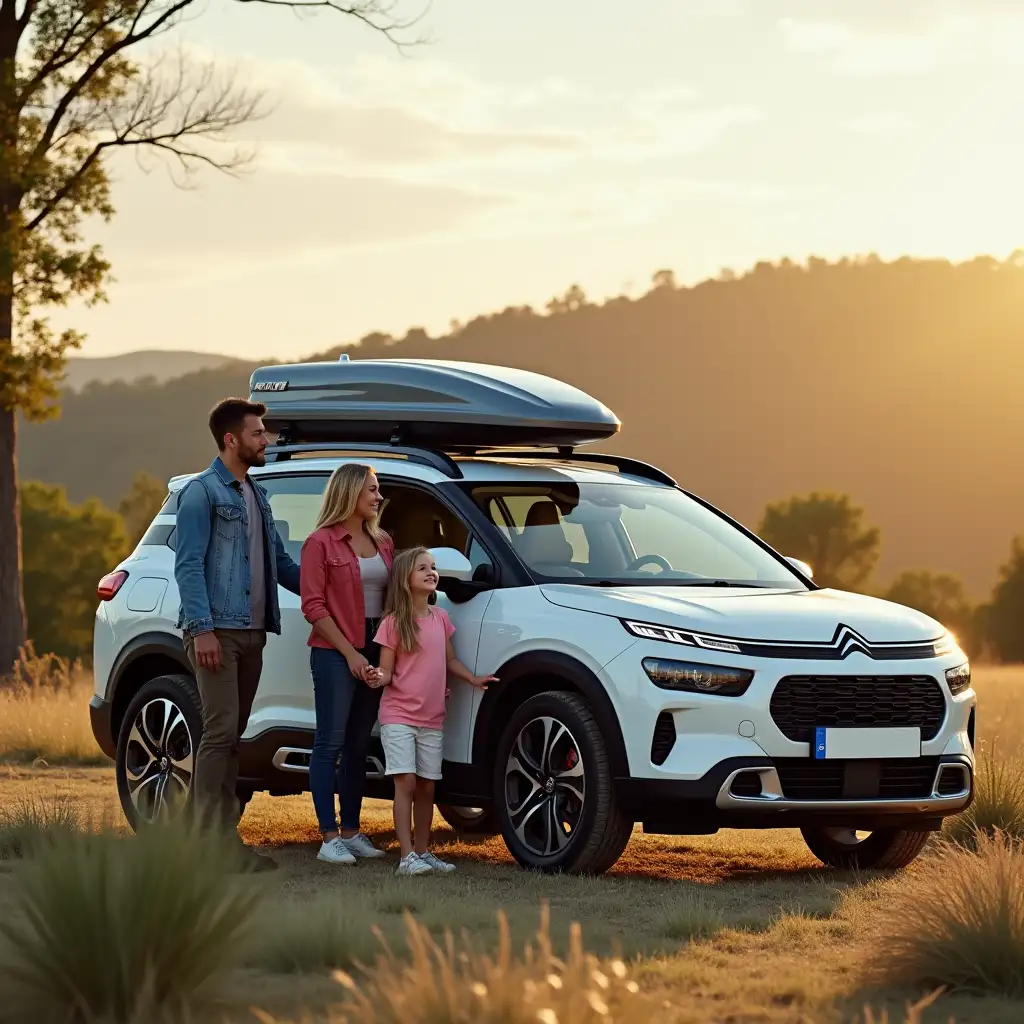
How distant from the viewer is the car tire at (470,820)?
10812 millimetres

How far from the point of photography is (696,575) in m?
9.45

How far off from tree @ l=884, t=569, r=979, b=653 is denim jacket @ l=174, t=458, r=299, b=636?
63.1 m

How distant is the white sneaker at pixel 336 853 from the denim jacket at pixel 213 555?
3.82ft

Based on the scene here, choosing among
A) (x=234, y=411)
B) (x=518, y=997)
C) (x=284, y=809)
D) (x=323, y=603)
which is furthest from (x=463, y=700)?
(x=518, y=997)

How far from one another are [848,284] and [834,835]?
492 feet

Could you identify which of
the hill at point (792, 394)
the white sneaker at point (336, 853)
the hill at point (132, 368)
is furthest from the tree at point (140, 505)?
the hill at point (132, 368)

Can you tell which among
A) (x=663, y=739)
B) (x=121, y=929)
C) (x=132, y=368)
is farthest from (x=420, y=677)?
(x=132, y=368)

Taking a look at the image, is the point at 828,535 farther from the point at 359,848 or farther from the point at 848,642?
the point at 848,642

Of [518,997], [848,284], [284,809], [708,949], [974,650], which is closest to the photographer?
[518,997]

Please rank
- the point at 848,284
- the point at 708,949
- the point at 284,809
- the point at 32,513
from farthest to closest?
the point at 848,284
the point at 32,513
the point at 284,809
the point at 708,949

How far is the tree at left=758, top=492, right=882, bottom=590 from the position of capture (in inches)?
3369

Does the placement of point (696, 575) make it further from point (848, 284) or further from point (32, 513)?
point (848, 284)

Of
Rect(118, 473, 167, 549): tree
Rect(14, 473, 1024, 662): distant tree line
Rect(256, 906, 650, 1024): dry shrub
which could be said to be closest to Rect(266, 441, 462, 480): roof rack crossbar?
Rect(256, 906, 650, 1024): dry shrub

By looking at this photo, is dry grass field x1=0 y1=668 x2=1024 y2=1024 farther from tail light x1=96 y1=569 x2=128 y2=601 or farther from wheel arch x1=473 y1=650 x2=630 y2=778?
tail light x1=96 y1=569 x2=128 y2=601
